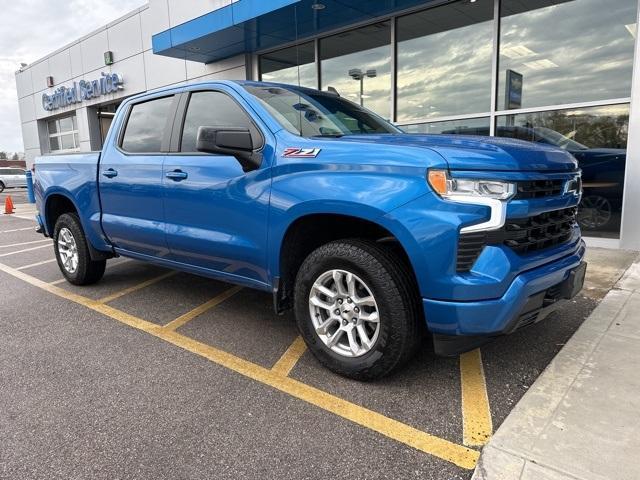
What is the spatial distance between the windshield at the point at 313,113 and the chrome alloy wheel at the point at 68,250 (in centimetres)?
300

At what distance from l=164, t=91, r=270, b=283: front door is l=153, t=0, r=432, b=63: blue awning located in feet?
15.3

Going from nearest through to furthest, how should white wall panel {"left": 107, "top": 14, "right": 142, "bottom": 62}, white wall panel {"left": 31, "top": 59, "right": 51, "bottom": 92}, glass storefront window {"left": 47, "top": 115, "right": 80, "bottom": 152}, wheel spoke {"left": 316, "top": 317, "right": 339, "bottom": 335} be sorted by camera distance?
wheel spoke {"left": 316, "top": 317, "right": 339, "bottom": 335} < white wall panel {"left": 107, "top": 14, "right": 142, "bottom": 62} < glass storefront window {"left": 47, "top": 115, "right": 80, "bottom": 152} < white wall panel {"left": 31, "top": 59, "right": 51, "bottom": 92}

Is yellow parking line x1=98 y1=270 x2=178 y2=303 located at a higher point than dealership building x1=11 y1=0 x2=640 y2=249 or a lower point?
lower

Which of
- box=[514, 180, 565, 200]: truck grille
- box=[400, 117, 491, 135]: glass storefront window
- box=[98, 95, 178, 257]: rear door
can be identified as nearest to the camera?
box=[514, 180, 565, 200]: truck grille

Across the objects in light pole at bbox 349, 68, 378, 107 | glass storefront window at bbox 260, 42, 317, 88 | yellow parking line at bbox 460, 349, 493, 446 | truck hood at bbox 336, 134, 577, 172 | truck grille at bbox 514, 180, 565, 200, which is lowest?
yellow parking line at bbox 460, 349, 493, 446

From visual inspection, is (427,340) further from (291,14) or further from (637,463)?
(291,14)

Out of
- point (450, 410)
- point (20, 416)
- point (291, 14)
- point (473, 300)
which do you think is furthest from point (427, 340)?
point (291, 14)

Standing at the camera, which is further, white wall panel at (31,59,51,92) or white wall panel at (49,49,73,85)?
white wall panel at (31,59,51,92)

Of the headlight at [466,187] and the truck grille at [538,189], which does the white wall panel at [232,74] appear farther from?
the headlight at [466,187]

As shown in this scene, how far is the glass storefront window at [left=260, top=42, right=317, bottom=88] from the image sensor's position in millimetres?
10633

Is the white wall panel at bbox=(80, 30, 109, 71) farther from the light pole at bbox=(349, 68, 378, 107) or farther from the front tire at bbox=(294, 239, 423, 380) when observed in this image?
the front tire at bbox=(294, 239, 423, 380)

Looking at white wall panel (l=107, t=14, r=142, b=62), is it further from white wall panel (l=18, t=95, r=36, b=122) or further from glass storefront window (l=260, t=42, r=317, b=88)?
white wall panel (l=18, t=95, r=36, b=122)

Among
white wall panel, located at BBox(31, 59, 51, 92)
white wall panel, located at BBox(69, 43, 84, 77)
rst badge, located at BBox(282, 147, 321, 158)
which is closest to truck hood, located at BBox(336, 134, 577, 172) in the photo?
rst badge, located at BBox(282, 147, 321, 158)

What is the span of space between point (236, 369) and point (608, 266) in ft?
15.1
